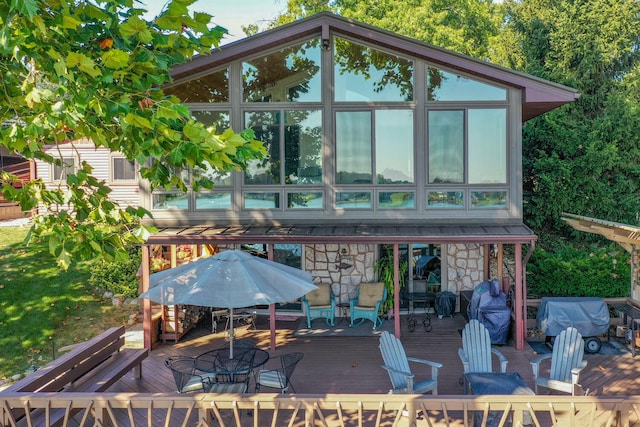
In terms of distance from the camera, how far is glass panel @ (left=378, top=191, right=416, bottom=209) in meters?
9.38

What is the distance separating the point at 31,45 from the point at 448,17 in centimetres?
2323

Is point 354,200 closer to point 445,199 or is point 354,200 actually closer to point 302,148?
point 302,148

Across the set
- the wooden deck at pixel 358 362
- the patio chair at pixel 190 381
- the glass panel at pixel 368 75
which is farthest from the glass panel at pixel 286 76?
the patio chair at pixel 190 381

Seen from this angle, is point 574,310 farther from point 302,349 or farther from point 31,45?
point 31,45

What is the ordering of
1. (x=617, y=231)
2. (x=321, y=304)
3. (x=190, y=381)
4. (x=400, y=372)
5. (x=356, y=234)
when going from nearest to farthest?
1. (x=400, y=372)
2. (x=190, y=381)
3. (x=356, y=234)
4. (x=617, y=231)
5. (x=321, y=304)

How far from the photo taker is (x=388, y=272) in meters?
10.3

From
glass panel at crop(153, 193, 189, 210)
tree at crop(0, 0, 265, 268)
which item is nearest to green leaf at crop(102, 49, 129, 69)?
tree at crop(0, 0, 265, 268)

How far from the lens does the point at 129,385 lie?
7035mm

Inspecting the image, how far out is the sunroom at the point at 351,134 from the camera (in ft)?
30.1

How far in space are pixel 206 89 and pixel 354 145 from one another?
3307 millimetres

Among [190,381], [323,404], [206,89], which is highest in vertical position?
[206,89]

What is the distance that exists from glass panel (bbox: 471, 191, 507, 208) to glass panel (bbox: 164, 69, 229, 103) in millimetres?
5502

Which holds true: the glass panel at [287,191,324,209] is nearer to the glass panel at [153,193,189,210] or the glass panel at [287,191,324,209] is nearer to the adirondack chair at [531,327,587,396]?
the glass panel at [153,193,189,210]

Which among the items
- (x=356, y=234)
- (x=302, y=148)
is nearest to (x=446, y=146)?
(x=356, y=234)
